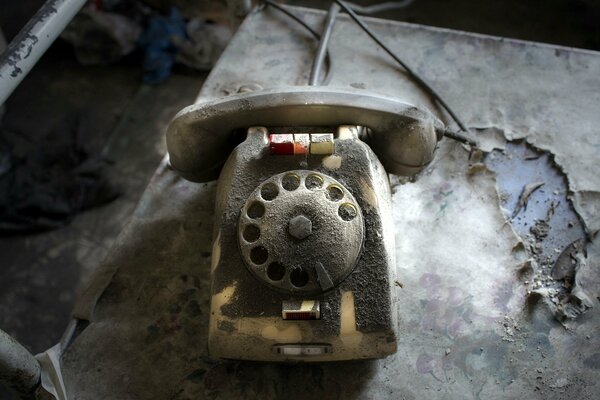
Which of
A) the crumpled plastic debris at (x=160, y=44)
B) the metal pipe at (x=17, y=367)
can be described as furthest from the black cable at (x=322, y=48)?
the crumpled plastic debris at (x=160, y=44)

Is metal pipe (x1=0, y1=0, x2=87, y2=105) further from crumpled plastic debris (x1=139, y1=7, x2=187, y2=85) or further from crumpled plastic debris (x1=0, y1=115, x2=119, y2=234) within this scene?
crumpled plastic debris (x1=139, y1=7, x2=187, y2=85)

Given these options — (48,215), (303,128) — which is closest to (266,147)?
(303,128)

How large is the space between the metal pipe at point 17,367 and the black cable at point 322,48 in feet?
2.27

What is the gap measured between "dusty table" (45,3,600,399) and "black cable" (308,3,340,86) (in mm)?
51

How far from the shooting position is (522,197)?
103 cm

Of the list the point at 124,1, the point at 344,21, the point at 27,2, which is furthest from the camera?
the point at 124,1

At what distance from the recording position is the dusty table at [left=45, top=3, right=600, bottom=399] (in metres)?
0.87

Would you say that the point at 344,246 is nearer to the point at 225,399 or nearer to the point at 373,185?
the point at 373,185

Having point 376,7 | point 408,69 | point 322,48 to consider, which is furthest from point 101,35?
point 408,69

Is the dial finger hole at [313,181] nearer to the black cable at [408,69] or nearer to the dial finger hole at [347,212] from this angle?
the dial finger hole at [347,212]

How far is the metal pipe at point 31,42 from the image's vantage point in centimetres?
74

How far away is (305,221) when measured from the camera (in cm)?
75

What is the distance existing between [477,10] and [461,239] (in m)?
1.45

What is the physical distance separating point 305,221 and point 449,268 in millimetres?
340
